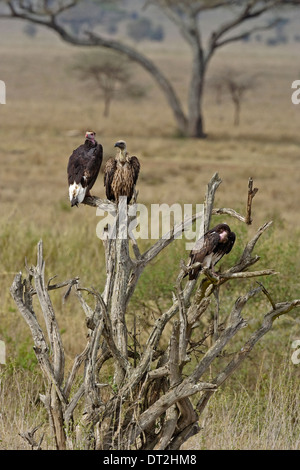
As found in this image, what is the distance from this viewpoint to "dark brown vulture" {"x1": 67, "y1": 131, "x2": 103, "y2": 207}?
4668mm

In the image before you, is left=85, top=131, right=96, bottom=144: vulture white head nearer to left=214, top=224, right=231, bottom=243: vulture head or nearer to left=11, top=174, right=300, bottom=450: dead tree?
left=11, top=174, right=300, bottom=450: dead tree

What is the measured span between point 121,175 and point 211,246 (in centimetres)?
66

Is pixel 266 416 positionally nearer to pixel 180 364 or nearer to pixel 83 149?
pixel 180 364

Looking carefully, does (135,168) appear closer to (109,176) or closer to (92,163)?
(109,176)

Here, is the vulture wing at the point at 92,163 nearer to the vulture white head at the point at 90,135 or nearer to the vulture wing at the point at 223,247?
the vulture white head at the point at 90,135

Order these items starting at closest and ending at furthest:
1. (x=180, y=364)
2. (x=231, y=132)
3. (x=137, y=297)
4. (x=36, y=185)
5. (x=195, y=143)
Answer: (x=180, y=364) < (x=137, y=297) < (x=36, y=185) < (x=195, y=143) < (x=231, y=132)

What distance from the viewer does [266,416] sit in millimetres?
4859

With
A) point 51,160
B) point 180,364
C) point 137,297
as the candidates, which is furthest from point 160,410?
point 51,160

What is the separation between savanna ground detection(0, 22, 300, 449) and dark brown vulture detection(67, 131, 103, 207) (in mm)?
1342

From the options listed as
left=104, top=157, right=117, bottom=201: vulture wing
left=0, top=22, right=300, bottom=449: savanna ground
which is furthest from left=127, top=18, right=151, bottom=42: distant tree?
left=104, top=157, right=117, bottom=201: vulture wing

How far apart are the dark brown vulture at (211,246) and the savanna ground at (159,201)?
3.45 feet

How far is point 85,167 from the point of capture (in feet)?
15.5

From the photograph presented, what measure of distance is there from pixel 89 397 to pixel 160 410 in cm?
37

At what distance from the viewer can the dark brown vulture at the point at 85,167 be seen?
4668mm
